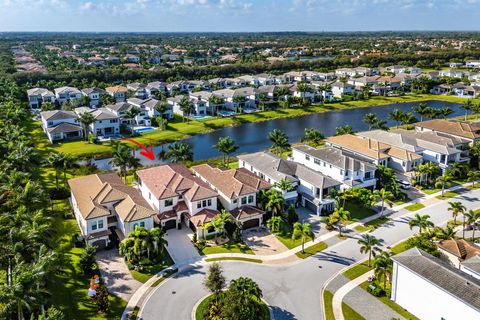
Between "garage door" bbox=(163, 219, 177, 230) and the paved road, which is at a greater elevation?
"garage door" bbox=(163, 219, 177, 230)

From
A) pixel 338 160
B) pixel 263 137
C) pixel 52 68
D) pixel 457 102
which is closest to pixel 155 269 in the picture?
pixel 338 160

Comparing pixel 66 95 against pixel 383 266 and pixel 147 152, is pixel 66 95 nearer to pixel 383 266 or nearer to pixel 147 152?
pixel 147 152

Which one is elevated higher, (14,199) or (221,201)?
(14,199)

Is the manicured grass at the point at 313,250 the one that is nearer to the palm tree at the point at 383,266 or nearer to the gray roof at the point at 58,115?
the palm tree at the point at 383,266

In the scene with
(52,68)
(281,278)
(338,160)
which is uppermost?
(52,68)

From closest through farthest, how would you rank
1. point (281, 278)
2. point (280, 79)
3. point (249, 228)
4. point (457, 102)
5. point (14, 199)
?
1. point (281, 278)
2. point (14, 199)
3. point (249, 228)
4. point (457, 102)
5. point (280, 79)

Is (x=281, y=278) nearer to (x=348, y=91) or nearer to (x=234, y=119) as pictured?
(x=234, y=119)

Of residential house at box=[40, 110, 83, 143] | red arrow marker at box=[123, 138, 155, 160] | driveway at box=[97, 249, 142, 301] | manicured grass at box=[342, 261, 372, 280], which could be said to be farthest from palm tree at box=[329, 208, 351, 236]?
residential house at box=[40, 110, 83, 143]

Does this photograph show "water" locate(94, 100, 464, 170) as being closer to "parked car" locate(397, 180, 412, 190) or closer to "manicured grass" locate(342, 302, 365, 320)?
"parked car" locate(397, 180, 412, 190)
